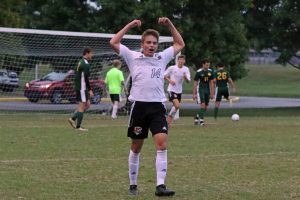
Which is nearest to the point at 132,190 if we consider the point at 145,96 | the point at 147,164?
the point at 145,96

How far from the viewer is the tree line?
2786 centimetres

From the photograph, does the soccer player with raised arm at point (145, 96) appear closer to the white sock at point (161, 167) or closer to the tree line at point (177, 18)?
the white sock at point (161, 167)

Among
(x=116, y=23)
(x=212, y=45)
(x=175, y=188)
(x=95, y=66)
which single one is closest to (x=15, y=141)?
(x=175, y=188)

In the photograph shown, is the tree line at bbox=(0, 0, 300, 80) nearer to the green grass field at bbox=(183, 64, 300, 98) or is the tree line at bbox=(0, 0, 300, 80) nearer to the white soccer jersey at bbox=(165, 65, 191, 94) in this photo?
the white soccer jersey at bbox=(165, 65, 191, 94)

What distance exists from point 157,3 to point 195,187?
1941 cm

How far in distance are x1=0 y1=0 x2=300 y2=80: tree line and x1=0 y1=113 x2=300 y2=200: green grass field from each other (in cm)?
1086

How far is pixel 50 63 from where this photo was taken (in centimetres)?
2691

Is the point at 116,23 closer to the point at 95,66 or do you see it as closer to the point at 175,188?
the point at 95,66

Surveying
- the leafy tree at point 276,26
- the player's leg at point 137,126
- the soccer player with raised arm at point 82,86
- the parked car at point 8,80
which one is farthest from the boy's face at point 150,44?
the leafy tree at point 276,26

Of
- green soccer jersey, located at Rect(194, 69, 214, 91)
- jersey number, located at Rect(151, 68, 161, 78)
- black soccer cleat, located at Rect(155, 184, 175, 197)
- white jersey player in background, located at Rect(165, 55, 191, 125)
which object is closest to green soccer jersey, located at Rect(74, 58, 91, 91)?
white jersey player in background, located at Rect(165, 55, 191, 125)

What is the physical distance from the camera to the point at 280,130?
18250 mm

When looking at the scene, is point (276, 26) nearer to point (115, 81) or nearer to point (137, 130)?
point (115, 81)

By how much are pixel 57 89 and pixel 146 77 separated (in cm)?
1825

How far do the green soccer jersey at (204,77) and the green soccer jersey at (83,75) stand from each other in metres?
4.24
